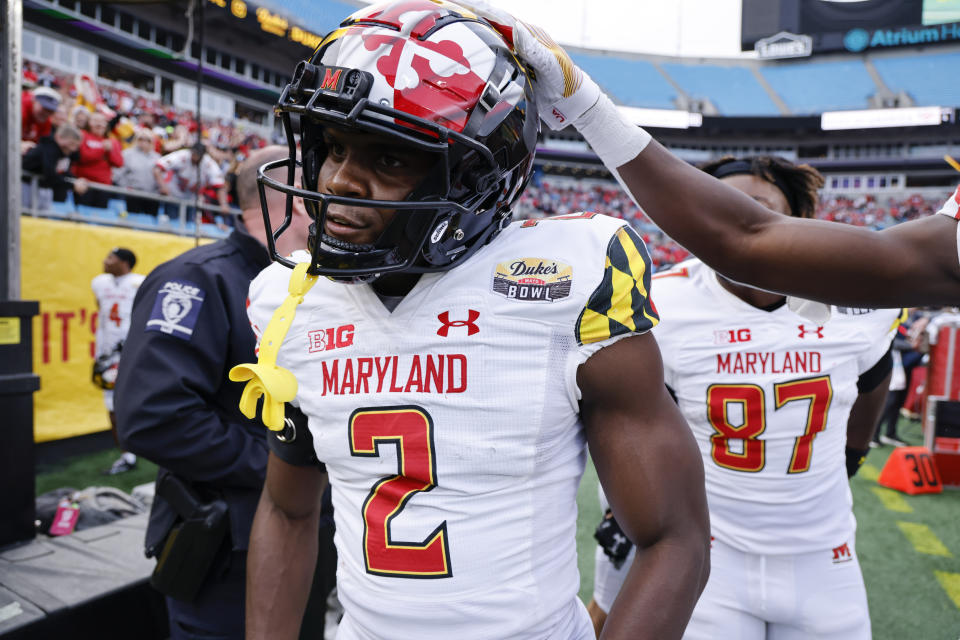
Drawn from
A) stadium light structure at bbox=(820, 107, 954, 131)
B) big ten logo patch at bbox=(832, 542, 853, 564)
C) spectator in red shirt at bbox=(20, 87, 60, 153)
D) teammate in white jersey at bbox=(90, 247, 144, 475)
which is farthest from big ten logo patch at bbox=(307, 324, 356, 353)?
stadium light structure at bbox=(820, 107, 954, 131)

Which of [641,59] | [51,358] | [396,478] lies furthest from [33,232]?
[641,59]

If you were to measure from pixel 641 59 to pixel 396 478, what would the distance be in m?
36.7

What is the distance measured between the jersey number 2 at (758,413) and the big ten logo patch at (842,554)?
0.79ft

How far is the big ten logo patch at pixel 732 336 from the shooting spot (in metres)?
1.94

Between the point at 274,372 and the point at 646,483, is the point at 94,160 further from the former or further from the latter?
the point at 646,483

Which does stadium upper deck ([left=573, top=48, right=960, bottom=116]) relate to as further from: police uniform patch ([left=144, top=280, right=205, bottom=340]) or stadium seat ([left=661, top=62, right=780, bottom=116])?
police uniform patch ([left=144, top=280, right=205, bottom=340])

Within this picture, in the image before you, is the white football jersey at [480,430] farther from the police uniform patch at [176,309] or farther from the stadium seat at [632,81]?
the stadium seat at [632,81]

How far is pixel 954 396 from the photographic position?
656cm

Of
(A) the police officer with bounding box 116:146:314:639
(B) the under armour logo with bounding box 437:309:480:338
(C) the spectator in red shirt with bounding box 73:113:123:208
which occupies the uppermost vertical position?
(C) the spectator in red shirt with bounding box 73:113:123:208

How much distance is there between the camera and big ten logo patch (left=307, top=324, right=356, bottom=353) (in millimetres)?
1139

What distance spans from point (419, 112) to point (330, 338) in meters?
0.42

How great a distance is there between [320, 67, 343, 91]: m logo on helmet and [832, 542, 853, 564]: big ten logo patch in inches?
71.6

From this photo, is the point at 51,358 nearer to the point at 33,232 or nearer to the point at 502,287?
the point at 33,232

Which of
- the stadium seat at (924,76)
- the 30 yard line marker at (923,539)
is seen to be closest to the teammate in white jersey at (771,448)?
the 30 yard line marker at (923,539)
